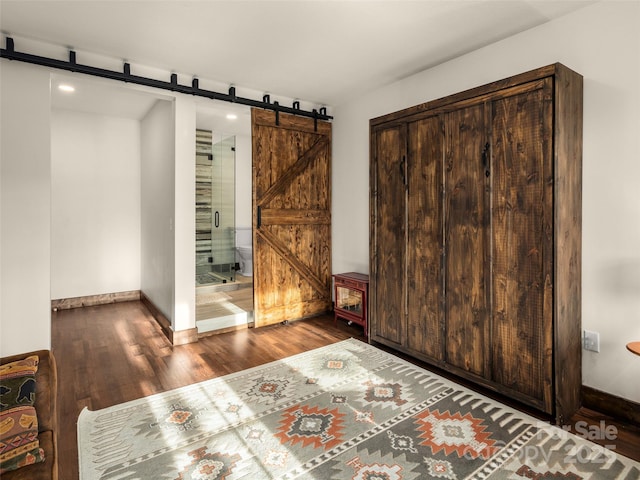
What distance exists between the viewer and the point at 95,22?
2.59m

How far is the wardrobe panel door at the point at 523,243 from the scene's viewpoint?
224 cm

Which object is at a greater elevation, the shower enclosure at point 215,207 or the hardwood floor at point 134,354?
the shower enclosure at point 215,207

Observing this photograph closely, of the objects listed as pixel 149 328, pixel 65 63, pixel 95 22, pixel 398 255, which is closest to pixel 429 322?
pixel 398 255

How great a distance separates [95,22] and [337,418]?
318 centimetres

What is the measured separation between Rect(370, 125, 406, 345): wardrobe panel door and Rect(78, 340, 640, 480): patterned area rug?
0.63 metres

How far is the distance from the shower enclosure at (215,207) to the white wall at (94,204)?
0.93m

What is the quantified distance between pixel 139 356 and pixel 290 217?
216 centimetres

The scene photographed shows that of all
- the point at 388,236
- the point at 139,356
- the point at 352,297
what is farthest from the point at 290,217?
the point at 139,356

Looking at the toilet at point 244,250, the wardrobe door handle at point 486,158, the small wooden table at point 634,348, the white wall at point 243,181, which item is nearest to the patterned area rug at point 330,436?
the small wooden table at point 634,348

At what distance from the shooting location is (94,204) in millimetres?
5117

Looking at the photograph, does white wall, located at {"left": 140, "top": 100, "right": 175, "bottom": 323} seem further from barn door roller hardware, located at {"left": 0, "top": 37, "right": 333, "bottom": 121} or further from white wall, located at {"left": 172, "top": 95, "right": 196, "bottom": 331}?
barn door roller hardware, located at {"left": 0, "top": 37, "right": 333, "bottom": 121}

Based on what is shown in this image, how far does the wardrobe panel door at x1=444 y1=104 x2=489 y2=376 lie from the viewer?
260cm

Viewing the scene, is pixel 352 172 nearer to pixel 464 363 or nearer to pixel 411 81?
pixel 411 81

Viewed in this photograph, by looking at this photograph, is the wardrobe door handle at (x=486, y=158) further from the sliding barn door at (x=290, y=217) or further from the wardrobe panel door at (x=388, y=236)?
the sliding barn door at (x=290, y=217)
